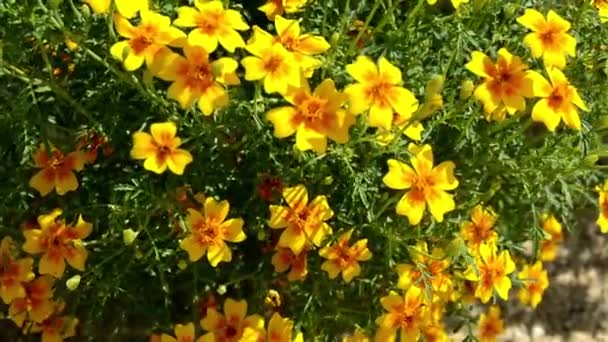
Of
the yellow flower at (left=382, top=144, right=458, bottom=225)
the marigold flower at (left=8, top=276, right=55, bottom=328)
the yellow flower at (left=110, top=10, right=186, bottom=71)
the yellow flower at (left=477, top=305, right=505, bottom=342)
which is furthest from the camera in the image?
the yellow flower at (left=477, top=305, right=505, bottom=342)

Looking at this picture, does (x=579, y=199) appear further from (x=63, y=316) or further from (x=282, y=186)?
(x=63, y=316)

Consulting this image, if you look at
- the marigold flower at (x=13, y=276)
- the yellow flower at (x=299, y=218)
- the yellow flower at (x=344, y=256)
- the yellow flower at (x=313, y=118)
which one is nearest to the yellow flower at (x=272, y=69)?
the yellow flower at (x=313, y=118)

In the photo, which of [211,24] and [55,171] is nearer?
[211,24]

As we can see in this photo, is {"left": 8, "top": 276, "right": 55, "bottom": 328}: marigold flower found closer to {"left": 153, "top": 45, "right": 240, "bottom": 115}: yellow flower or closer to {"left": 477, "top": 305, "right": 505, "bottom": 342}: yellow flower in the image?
{"left": 153, "top": 45, "right": 240, "bottom": 115}: yellow flower

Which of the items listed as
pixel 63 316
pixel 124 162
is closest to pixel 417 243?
pixel 124 162

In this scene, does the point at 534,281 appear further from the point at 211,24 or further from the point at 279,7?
the point at 211,24

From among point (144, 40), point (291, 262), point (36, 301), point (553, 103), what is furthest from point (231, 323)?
point (553, 103)

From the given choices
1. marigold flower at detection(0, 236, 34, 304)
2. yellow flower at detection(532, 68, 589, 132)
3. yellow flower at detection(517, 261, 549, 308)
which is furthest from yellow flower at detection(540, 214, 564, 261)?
marigold flower at detection(0, 236, 34, 304)
